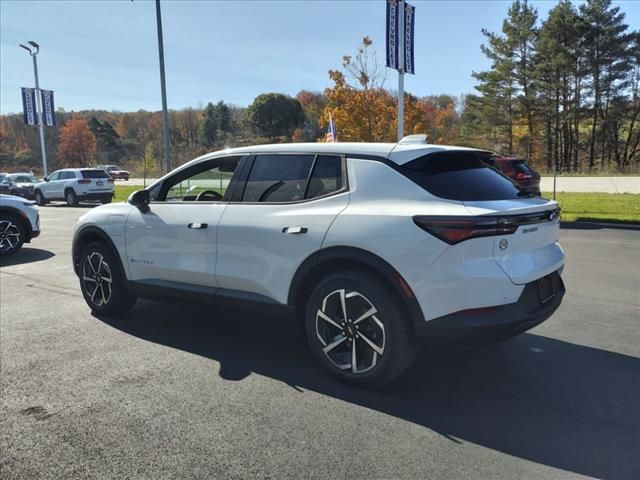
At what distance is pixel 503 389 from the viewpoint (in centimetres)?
357

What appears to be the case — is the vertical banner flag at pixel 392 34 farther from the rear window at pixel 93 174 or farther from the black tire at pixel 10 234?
the rear window at pixel 93 174

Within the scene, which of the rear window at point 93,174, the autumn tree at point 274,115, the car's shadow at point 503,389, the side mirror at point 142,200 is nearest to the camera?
the car's shadow at point 503,389

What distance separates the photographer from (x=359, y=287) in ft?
11.4

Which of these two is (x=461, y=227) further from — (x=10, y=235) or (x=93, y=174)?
(x=93, y=174)

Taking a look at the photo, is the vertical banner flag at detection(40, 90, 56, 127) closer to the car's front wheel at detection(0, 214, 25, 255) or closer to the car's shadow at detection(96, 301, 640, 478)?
the car's front wheel at detection(0, 214, 25, 255)

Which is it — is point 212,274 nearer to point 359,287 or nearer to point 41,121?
point 359,287

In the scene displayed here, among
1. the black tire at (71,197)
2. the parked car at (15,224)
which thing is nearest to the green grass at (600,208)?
the parked car at (15,224)

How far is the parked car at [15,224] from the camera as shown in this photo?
32.0 feet

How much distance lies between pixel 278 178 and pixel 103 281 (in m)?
2.51

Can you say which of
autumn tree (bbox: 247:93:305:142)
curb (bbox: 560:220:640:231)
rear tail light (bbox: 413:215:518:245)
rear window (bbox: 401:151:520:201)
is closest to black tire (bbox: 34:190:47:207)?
curb (bbox: 560:220:640:231)

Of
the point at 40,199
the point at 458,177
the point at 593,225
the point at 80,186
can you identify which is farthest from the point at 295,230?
the point at 40,199

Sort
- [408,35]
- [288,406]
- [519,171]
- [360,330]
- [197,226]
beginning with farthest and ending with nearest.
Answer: [408,35]
[519,171]
[197,226]
[360,330]
[288,406]

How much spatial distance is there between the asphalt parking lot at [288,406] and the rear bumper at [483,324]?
49cm

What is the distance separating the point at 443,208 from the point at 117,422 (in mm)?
2456
